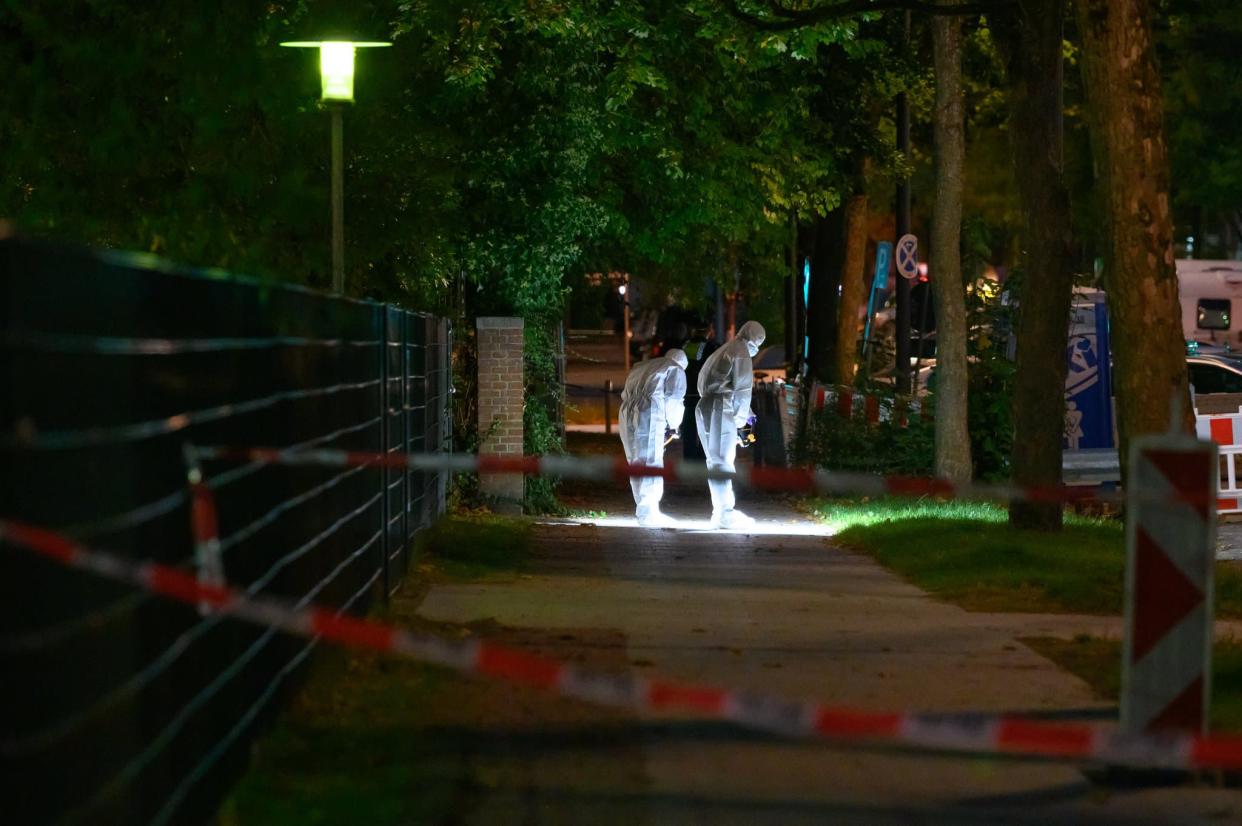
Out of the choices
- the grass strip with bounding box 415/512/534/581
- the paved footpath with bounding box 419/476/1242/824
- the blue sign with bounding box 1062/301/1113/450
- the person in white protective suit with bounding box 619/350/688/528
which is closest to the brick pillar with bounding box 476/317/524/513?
the person in white protective suit with bounding box 619/350/688/528

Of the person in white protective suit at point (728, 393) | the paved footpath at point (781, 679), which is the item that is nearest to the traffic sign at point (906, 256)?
the person in white protective suit at point (728, 393)

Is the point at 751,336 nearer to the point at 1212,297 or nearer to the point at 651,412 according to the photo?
the point at 651,412

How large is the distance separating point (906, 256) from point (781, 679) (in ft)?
51.9

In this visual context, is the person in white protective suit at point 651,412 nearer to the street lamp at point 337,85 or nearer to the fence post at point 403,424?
the street lamp at point 337,85

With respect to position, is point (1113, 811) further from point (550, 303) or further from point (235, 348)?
point (550, 303)

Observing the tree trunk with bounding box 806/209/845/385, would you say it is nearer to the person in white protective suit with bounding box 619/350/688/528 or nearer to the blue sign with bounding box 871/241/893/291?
the blue sign with bounding box 871/241/893/291

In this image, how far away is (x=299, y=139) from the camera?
18969mm

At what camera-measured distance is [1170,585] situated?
6.96 meters

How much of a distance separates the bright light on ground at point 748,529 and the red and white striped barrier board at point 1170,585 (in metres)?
11.4

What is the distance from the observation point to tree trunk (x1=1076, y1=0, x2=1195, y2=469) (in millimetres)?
13055

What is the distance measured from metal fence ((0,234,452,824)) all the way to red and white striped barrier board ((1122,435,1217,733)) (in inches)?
117

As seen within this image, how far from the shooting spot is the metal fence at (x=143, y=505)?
14.1 feet

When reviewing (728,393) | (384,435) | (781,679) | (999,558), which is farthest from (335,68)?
(781,679)

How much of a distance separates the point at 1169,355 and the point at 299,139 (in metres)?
8.92
